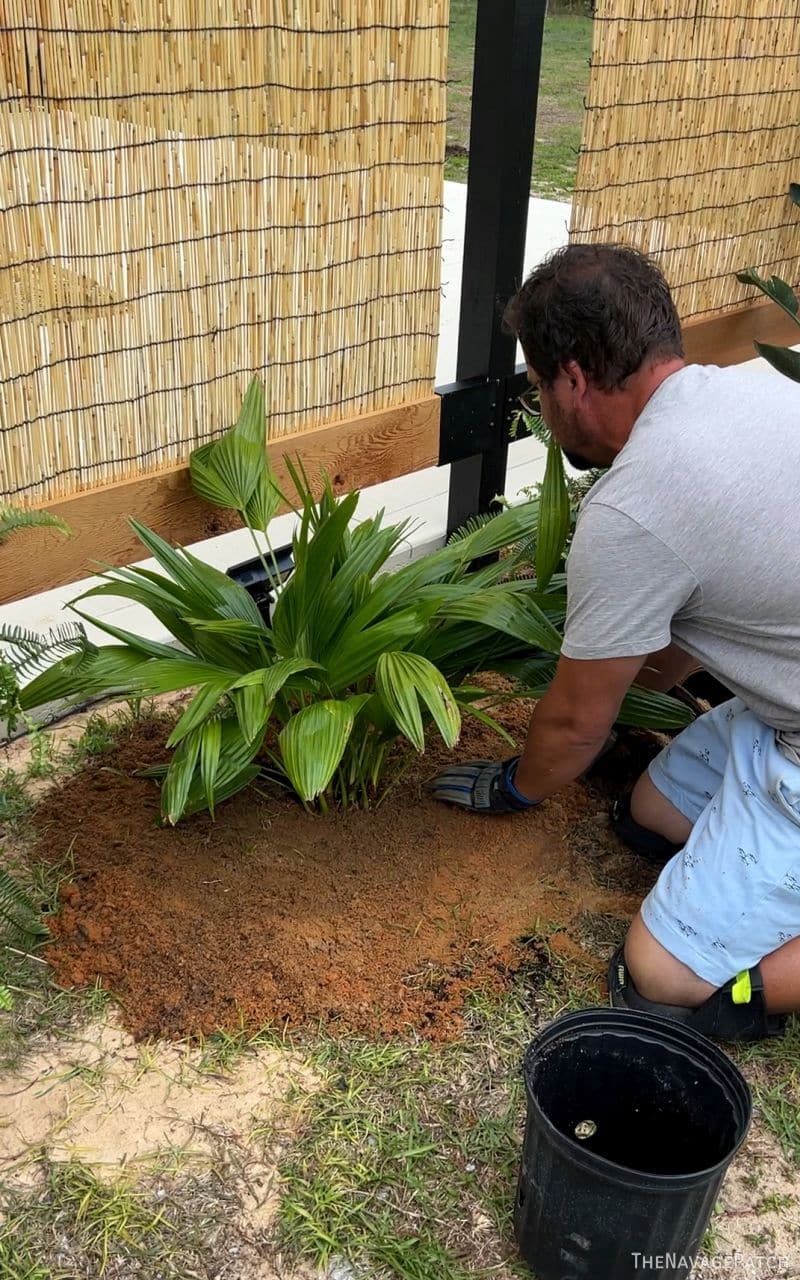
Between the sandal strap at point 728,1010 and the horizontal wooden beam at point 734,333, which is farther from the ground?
the horizontal wooden beam at point 734,333

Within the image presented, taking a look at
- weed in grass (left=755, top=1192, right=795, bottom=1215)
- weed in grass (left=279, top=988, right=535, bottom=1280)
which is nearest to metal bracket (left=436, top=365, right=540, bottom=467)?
weed in grass (left=279, top=988, right=535, bottom=1280)

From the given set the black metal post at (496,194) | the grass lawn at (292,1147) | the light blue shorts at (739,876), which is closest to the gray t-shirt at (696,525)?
the light blue shorts at (739,876)

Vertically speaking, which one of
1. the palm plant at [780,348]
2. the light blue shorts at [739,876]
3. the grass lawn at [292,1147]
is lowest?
the grass lawn at [292,1147]

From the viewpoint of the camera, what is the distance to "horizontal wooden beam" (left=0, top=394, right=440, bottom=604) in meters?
2.44

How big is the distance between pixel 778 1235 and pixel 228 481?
175 centimetres

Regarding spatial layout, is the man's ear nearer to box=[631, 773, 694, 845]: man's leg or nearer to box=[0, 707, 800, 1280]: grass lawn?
box=[631, 773, 694, 845]: man's leg

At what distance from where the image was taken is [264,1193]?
5.79ft

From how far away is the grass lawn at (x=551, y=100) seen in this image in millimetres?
8828

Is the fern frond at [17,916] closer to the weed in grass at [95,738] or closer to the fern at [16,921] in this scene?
the fern at [16,921]

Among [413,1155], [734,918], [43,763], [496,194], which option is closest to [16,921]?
[43,763]

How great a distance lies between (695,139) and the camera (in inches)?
134

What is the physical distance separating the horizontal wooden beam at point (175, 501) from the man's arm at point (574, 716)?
3.27 ft

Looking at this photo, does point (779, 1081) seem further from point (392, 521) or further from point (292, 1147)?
point (392, 521)

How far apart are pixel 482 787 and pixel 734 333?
7.23 ft
